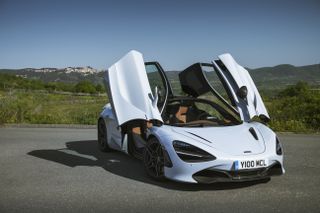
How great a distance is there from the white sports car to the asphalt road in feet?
0.82

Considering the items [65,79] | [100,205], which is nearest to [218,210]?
[100,205]

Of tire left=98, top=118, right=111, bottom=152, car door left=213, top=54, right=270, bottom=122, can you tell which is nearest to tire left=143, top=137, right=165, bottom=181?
car door left=213, top=54, right=270, bottom=122

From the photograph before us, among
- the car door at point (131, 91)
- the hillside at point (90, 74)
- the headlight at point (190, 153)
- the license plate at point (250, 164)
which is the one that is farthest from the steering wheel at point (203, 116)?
the hillside at point (90, 74)

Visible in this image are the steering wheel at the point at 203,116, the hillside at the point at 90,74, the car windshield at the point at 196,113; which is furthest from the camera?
the hillside at the point at 90,74

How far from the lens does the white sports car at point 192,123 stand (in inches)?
207

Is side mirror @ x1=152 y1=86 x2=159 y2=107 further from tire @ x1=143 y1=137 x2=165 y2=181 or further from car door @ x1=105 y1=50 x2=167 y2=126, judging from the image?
tire @ x1=143 y1=137 x2=165 y2=181

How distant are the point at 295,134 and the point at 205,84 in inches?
210

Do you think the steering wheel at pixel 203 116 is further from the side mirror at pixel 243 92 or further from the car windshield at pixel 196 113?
the side mirror at pixel 243 92

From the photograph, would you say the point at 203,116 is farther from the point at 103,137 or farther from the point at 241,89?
the point at 103,137

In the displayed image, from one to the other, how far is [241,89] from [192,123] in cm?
109

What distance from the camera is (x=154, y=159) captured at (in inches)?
232

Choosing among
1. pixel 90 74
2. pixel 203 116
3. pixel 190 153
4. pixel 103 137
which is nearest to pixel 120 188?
pixel 190 153

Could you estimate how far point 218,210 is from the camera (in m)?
4.55

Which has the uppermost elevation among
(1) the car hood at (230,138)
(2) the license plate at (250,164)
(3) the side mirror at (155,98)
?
(3) the side mirror at (155,98)
